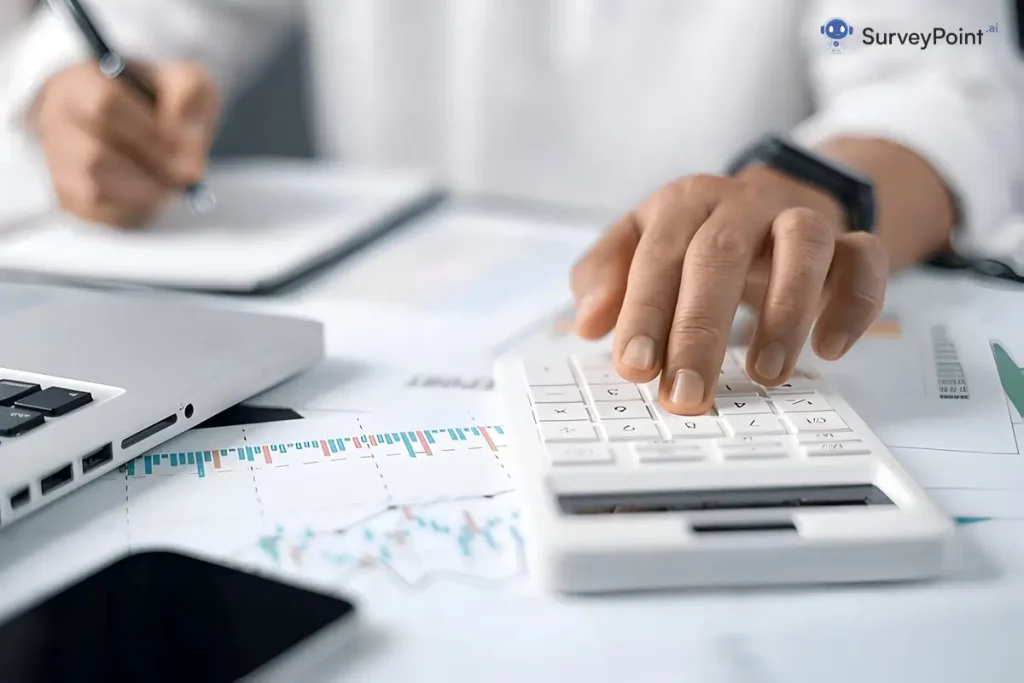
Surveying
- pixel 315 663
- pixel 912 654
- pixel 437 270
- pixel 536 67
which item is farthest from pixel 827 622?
pixel 536 67

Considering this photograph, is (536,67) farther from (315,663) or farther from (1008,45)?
(315,663)

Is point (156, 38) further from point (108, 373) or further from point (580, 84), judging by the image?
point (108, 373)

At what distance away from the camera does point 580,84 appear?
100cm

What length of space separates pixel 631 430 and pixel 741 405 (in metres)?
0.05

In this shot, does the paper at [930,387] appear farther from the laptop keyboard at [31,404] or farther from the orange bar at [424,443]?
the laptop keyboard at [31,404]

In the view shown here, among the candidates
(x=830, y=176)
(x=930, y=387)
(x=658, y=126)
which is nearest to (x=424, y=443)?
(x=930, y=387)

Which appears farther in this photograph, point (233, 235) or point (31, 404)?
point (233, 235)

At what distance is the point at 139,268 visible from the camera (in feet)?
2.01

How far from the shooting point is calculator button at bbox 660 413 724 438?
0.35m

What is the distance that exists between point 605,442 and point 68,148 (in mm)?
584

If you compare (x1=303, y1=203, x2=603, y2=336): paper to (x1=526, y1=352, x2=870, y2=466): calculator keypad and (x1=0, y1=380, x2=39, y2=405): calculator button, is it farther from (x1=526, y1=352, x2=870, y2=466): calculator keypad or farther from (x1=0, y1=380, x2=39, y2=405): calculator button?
(x1=0, y1=380, x2=39, y2=405): calculator button

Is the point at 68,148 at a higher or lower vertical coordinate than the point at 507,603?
higher

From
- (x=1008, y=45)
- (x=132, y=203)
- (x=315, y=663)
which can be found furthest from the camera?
(x=132, y=203)

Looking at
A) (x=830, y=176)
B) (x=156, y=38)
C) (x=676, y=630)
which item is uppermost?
(x=156, y=38)
